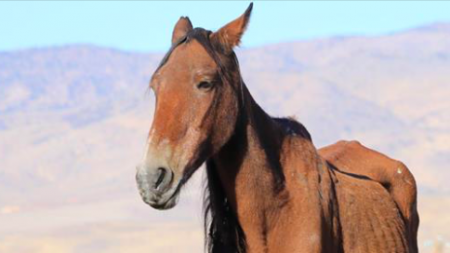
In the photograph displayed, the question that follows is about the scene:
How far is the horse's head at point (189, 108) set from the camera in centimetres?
531

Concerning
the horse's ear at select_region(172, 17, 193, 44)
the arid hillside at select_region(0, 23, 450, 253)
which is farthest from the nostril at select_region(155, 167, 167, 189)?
the arid hillside at select_region(0, 23, 450, 253)

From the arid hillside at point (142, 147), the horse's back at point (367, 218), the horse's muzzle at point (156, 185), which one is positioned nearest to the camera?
the horse's muzzle at point (156, 185)

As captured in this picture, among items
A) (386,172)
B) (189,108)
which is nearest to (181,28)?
(189,108)

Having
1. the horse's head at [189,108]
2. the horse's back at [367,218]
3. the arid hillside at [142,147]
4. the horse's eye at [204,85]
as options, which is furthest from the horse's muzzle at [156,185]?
the arid hillside at [142,147]

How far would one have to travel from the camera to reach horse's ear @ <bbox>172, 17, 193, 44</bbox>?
19.8 ft

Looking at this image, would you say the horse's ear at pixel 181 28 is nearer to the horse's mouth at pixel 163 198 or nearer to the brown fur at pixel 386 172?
the horse's mouth at pixel 163 198

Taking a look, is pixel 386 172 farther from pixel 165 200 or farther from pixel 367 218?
pixel 165 200

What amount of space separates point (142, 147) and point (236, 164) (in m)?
105

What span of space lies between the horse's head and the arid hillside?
36.0 m

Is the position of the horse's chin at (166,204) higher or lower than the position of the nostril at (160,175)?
lower

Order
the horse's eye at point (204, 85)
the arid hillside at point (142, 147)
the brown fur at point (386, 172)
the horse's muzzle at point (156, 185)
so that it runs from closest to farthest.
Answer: the horse's muzzle at point (156, 185)
the horse's eye at point (204, 85)
the brown fur at point (386, 172)
the arid hillside at point (142, 147)

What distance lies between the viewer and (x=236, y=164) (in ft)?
19.5

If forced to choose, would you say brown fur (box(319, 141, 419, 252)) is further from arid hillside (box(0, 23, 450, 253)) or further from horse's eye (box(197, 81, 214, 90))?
arid hillside (box(0, 23, 450, 253))

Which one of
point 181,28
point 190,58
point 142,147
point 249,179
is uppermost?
point 142,147
